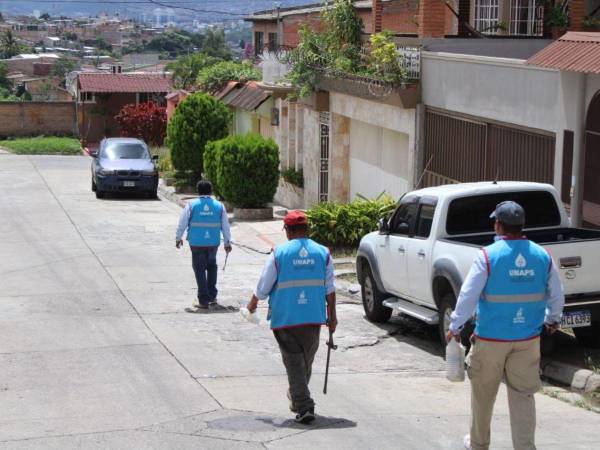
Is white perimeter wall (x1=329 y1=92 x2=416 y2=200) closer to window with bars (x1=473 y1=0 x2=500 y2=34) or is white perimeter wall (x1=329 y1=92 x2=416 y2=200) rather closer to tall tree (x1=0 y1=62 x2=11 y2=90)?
window with bars (x1=473 y1=0 x2=500 y2=34)

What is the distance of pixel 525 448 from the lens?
7562mm

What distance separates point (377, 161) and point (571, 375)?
12791mm

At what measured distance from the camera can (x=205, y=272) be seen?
15.3 meters

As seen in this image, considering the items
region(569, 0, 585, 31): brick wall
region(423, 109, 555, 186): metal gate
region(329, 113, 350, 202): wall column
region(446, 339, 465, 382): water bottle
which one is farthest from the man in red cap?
region(329, 113, 350, 202): wall column

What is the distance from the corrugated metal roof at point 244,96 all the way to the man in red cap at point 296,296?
922 inches

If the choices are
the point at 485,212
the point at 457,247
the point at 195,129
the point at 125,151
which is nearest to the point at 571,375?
the point at 457,247

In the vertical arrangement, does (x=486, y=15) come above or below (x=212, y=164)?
above

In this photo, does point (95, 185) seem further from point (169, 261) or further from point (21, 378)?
point (21, 378)

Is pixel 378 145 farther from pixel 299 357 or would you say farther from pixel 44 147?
pixel 44 147

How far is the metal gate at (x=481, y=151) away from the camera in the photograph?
52.5 feet

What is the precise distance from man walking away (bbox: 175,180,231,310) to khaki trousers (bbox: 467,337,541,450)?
7.90 metres

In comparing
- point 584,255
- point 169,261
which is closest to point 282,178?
point 169,261

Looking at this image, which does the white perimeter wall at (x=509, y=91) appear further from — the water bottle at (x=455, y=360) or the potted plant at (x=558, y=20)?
the water bottle at (x=455, y=360)

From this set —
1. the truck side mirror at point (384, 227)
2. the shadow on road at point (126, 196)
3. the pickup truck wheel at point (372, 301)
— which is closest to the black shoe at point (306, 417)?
the truck side mirror at point (384, 227)
